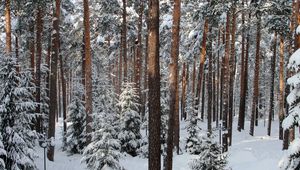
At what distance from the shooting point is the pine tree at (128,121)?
24000 mm

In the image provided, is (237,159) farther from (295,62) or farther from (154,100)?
(295,62)

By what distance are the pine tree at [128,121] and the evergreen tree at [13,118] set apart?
10.1 meters

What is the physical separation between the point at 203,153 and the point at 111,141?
3789 millimetres

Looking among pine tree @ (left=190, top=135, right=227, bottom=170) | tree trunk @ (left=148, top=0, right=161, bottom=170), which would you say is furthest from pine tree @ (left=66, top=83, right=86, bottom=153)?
tree trunk @ (left=148, top=0, right=161, bottom=170)

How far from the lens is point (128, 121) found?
24234 millimetres

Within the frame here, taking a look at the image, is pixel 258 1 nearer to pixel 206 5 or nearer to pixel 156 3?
pixel 206 5

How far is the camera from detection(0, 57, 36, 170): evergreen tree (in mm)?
13820

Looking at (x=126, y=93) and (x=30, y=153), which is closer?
(x=30, y=153)

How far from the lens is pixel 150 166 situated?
10727 millimetres

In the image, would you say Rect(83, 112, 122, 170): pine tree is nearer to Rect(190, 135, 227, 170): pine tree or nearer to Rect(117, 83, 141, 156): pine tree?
Rect(190, 135, 227, 170): pine tree

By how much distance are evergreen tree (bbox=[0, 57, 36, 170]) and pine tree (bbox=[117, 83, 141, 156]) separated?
10063 millimetres

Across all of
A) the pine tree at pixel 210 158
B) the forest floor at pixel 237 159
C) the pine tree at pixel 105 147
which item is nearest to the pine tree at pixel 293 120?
the pine tree at pixel 210 158

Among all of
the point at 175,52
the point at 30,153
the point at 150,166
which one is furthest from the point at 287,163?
the point at 30,153

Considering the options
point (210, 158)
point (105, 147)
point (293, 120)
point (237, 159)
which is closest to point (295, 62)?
point (293, 120)
